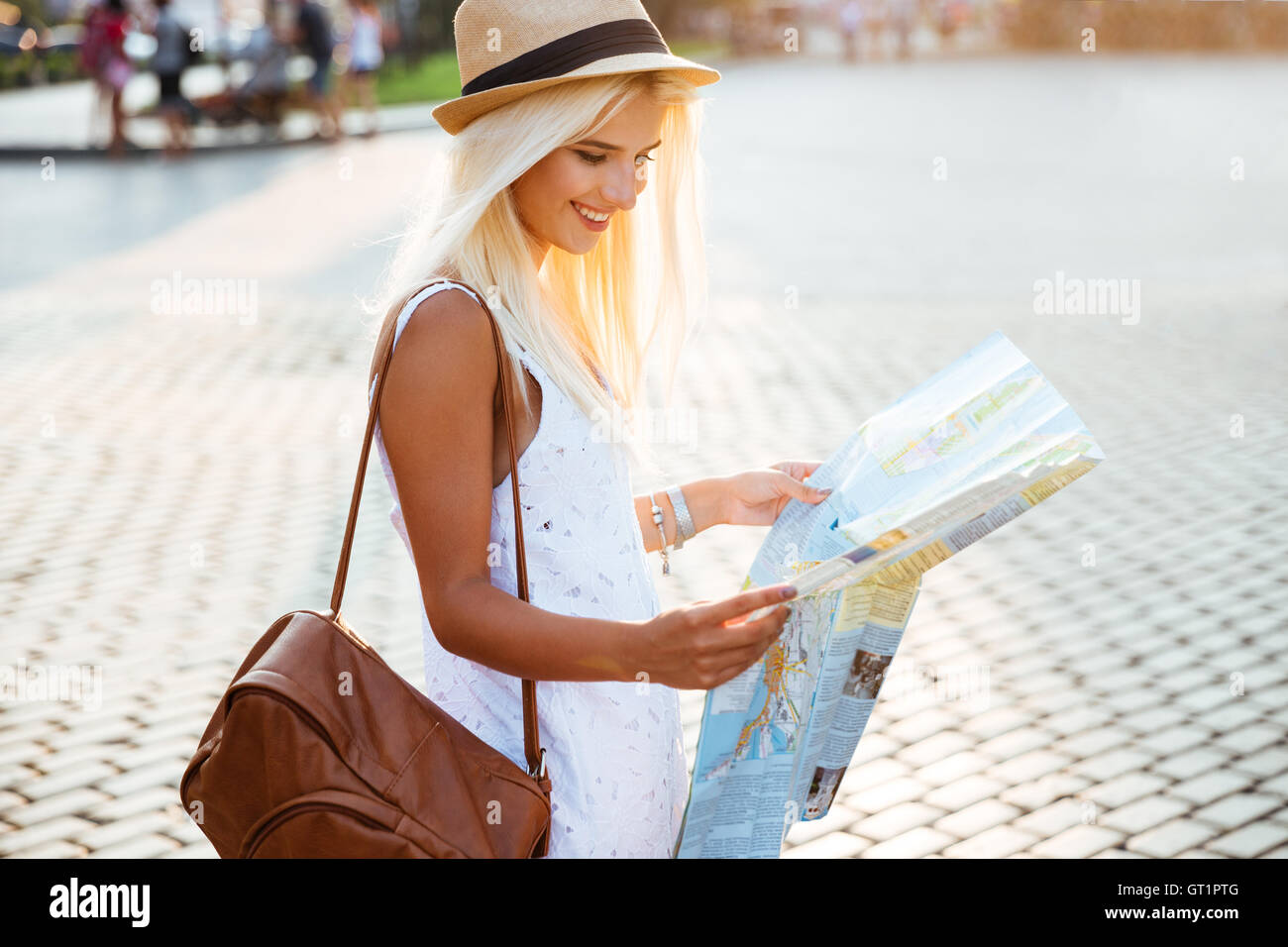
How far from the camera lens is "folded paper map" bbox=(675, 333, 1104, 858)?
1757 millimetres

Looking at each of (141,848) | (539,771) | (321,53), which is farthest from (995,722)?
(321,53)

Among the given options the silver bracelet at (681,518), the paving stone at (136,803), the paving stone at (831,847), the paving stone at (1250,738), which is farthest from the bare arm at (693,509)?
the paving stone at (1250,738)

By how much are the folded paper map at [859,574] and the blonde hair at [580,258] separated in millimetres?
377

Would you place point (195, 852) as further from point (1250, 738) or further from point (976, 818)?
point (1250, 738)

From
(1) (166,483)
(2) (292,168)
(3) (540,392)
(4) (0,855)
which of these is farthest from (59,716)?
(2) (292,168)

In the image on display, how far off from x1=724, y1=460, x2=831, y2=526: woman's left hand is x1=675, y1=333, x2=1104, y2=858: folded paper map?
18cm

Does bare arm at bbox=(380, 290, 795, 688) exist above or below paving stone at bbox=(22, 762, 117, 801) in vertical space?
above

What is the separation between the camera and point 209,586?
5.51 m

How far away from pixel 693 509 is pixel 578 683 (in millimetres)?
478

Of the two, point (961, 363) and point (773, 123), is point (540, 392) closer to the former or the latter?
point (961, 363)

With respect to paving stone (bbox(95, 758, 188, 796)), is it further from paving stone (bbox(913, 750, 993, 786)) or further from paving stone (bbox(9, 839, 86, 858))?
paving stone (bbox(913, 750, 993, 786))

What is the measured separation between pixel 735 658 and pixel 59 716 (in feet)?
11.3

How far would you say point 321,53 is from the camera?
65.0 ft

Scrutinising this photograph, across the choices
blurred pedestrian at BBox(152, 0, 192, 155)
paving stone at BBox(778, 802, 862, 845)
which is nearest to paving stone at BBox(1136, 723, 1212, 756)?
paving stone at BBox(778, 802, 862, 845)
